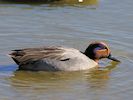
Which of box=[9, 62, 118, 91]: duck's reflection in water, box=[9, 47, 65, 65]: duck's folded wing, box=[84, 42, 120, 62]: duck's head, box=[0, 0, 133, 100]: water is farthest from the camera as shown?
box=[84, 42, 120, 62]: duck's head

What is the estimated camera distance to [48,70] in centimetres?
1108

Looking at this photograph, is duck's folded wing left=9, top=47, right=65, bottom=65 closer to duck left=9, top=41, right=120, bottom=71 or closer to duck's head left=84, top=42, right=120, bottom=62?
duck left=9, top=41, right=120, bottom=71

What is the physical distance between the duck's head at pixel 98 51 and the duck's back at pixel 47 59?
40cm

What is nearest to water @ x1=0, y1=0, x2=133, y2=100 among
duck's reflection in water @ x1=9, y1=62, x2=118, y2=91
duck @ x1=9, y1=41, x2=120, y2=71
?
duck's reflection in water @ x1=9, y1=62, x2=118, y2=91

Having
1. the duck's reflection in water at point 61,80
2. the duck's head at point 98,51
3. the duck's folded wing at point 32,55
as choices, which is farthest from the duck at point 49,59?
the duck's head at point 98,51

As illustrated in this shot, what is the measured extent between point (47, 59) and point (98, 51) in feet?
3.61

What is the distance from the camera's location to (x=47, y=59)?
11.0 meters

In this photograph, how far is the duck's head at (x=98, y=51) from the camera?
11469 mm

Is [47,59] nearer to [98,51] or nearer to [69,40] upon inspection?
[98,51]

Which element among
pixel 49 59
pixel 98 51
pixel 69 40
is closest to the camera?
pixel 49 59

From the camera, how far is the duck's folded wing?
11.0 meters

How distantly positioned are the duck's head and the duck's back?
0.40 m

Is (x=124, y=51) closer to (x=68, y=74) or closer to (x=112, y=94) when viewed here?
(x=68, y=74)

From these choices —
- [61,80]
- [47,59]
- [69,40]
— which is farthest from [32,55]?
[69,40]
